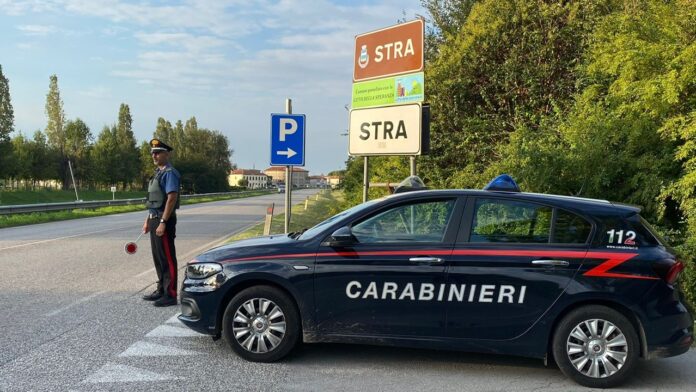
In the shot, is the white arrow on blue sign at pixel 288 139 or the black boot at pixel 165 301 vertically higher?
the white arrow on blue sign at pixel 288 139

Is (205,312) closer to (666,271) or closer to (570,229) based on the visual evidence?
(570,229)

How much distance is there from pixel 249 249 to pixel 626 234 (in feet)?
10.5

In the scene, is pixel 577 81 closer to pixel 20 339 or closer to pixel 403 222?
pixel 403 222

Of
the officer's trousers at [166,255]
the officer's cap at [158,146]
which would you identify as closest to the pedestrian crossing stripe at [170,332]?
the officer's trousers at [166,255]

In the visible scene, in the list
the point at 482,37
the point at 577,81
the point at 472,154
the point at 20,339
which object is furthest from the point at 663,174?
the point at 20,339

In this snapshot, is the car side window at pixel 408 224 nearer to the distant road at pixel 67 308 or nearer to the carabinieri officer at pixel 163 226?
the distant road at pixel 67 308

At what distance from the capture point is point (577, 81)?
10.4 m

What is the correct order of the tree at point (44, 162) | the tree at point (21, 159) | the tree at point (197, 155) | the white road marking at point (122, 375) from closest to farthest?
the white road marking at point (122, 375) < the tree at point (21, 159) < the tree at point (44, 162) < the tree at point (197, 155)

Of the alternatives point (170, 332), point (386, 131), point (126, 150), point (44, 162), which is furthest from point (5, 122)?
point (170, 332)

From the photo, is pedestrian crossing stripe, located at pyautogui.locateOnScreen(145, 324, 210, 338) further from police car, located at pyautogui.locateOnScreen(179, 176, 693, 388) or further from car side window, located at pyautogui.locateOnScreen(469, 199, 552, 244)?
car side window, located at pyautogui.locateOnScreen(469, 199, 552, 244)

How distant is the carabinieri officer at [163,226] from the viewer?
6.57 metres

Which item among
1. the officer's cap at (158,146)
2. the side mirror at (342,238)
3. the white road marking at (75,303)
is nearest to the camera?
the side mirror at (342,238)

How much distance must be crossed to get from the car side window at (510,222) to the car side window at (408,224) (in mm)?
265

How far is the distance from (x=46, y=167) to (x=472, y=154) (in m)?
71.3
